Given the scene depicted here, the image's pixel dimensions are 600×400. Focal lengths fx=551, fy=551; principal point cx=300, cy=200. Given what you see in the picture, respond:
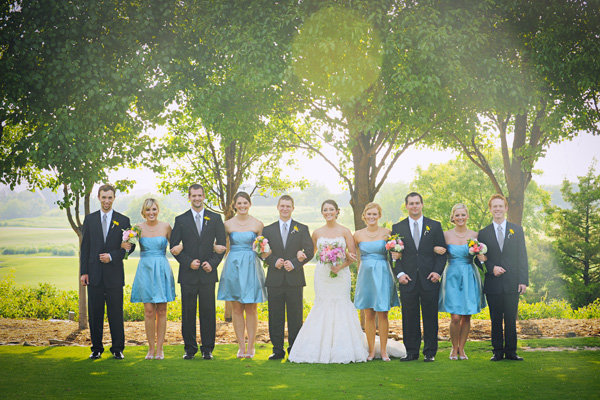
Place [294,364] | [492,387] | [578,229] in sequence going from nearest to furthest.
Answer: [492,387], [294,364], [578,229]

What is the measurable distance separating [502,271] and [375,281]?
184 centimetres

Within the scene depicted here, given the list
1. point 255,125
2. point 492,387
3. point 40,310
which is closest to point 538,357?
point 492,387

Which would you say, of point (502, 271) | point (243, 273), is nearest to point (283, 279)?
point (243, 273)

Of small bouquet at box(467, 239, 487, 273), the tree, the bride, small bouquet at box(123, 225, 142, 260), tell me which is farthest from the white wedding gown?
the tree

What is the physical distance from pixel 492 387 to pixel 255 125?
7255mm

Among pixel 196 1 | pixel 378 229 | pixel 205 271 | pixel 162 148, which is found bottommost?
pixel 205 271

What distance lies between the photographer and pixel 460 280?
321 inches

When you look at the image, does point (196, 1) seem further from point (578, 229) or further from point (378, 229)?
point (578, 229)

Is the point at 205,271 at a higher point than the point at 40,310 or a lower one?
higher

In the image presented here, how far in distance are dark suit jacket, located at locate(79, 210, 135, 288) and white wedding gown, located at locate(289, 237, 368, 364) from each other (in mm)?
2923

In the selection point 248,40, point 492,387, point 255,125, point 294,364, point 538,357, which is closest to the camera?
point 492,387

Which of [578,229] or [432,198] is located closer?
[578,229]

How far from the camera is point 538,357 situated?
8.52 metres

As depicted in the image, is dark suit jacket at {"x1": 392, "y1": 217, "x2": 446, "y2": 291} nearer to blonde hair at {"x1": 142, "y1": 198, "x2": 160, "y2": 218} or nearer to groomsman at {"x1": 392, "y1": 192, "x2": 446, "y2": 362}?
groomsman at {"x1": 392, "y1": 192, "x2": 446, "y2": 362}
